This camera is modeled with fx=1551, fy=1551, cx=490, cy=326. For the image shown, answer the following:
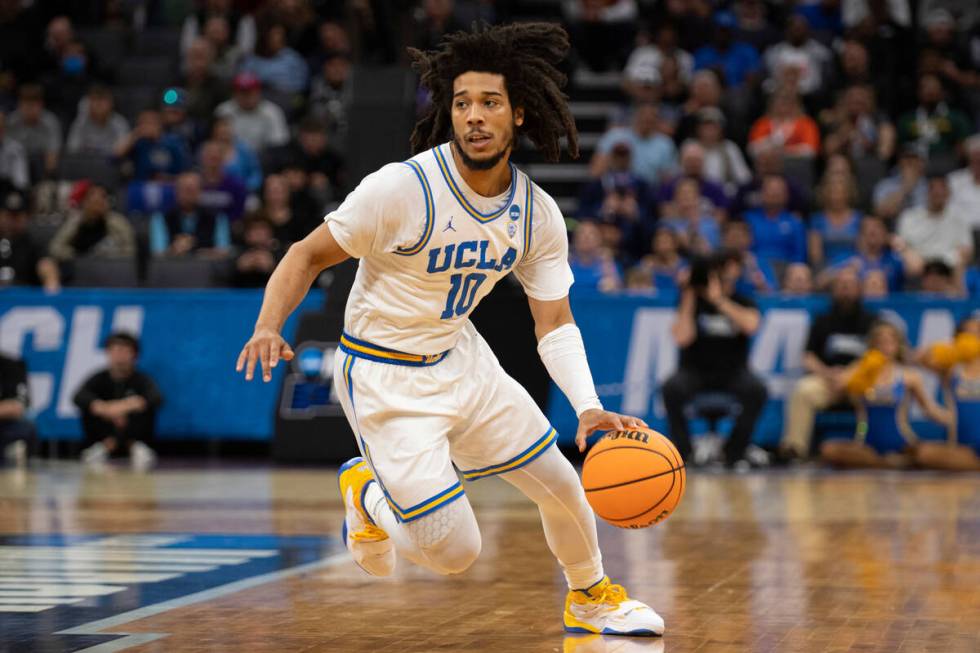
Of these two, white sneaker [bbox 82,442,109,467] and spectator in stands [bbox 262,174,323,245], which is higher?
spectator in stands [bbox 262,174,323,245]

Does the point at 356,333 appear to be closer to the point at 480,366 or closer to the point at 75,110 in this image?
the point at 480,366

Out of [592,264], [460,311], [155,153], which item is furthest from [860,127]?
[460,311]

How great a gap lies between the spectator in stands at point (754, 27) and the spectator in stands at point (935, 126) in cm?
208

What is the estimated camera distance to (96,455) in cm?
1410

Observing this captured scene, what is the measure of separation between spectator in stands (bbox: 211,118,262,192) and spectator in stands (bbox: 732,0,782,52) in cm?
598

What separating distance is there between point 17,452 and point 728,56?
9303 millimetres

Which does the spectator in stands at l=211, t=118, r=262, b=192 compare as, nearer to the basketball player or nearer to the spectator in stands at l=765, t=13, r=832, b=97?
the spectator in stands at l=765, t=13, r=832, b=97

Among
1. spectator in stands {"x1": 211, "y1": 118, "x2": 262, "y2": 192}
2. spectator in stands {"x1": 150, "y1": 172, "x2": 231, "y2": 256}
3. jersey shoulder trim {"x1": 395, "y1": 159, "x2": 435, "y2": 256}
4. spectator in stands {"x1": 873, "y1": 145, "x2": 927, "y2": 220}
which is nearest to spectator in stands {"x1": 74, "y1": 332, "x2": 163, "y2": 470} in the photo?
spectator in stands {"x1": 150, "y1": 172, "x2": 231, "y2": 256}

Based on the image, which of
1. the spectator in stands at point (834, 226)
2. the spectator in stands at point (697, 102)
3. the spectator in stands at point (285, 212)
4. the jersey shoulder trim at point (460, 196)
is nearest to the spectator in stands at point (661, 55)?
the spectator in stands at point (697, 102)

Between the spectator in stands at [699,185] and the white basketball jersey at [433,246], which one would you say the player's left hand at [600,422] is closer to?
the white basketball jersey at [433,246]

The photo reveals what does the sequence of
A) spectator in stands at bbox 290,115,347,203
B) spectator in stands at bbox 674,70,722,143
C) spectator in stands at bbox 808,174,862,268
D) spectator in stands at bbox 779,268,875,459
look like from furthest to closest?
spectator in stands at bbox 674,70,722,143 → spectator in stands at bbox 290,115,347,203 → spectator in stands at bbox 808,174,862,268 → spectator in stands at bbox 779,268,875,459

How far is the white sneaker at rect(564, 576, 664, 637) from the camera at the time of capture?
5.98 meters

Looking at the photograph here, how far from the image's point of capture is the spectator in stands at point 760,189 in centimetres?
1542

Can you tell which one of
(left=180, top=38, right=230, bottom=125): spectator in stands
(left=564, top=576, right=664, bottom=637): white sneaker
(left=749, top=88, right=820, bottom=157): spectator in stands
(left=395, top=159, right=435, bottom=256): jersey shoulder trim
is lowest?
(left=564, top=576, right=664, bottom=637): white sneaker
